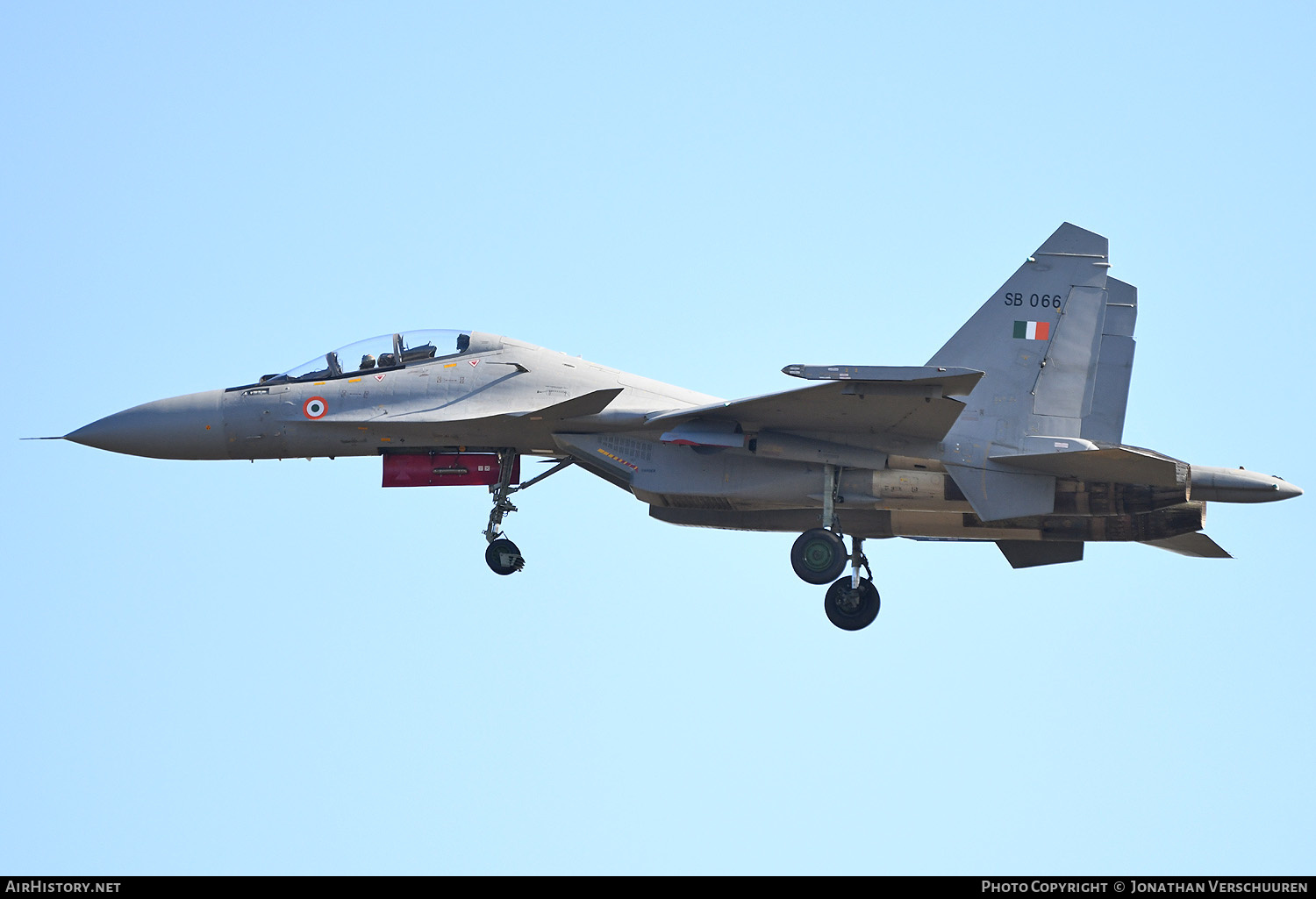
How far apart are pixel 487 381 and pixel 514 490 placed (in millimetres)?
1696

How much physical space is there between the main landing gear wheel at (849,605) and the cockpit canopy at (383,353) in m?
5.83

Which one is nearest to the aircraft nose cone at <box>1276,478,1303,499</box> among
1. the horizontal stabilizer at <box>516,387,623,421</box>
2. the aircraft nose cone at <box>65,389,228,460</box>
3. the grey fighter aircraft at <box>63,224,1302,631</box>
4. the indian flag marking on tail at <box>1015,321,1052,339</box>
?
the grey fighter aircraft at <box>63,224,1302,631</box>

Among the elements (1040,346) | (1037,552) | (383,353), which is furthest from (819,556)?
(383,353)

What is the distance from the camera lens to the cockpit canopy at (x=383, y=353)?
73.2 feet

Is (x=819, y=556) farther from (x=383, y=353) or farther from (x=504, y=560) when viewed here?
(x=383, y=353)

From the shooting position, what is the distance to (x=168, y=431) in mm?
22312

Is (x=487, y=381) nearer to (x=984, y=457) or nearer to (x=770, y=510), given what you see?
(x=770, y=510)

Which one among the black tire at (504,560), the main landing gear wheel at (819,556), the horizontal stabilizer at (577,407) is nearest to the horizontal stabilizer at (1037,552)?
the main landing gear wheel at (819,556)

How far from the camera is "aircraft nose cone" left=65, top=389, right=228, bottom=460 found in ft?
73.1

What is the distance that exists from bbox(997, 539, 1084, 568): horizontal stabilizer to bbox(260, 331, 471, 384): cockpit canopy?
25.8ft

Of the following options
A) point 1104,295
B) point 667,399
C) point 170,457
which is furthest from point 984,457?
point 170,457

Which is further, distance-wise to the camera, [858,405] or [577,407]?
[577,407]

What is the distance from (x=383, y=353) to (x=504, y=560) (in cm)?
319
